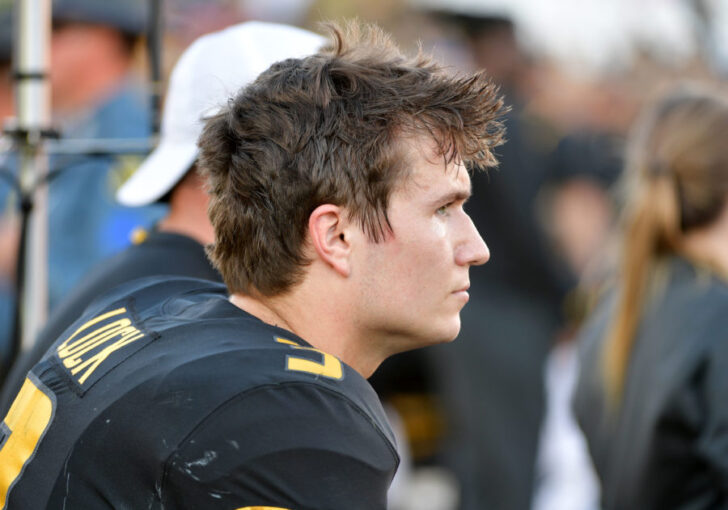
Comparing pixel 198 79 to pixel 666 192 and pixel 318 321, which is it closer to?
pixel 318 321

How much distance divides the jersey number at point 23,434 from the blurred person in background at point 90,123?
1287 mm

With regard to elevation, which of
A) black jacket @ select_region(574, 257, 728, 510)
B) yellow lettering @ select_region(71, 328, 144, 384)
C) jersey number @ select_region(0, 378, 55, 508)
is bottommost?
black jacket @ select_region(574, 257, 728, 510)

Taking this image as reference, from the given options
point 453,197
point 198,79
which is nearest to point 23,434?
point 453,197

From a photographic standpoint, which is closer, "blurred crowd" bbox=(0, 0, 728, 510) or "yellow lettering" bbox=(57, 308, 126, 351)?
"yellow lettering" bbox=(57, 308, 126, 351)

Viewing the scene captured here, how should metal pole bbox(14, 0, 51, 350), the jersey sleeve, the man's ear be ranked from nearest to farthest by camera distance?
the jersey sleeve → the man's ear → metal pole bbox(14, 0, 51, 350)

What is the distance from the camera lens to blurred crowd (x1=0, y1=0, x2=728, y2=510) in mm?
3818

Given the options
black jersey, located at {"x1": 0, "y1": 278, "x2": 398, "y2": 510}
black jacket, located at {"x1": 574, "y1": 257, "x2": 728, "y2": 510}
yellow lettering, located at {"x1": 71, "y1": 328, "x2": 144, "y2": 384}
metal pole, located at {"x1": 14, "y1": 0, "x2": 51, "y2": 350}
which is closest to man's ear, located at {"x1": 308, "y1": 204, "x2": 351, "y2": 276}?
black jersey, located at {"x1": 0, "y1": 278, "x2": 398, "y2": 510}

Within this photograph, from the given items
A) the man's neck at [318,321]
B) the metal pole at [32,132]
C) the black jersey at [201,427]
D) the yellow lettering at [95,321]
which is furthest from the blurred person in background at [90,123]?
the black jersey at [201,427]

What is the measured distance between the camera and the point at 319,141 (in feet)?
5.81

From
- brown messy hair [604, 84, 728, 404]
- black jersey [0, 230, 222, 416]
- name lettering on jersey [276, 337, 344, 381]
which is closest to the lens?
name lettering on jersey [276, 337, 344, 381]

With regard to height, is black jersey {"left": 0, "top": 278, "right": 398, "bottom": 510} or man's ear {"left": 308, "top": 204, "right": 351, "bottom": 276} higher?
man's ear {"left": 308, "top": 204, "right": 351, "bottom": 276}

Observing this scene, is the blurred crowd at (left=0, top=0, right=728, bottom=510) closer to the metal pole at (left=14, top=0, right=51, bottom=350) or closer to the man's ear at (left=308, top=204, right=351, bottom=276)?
the metal pole at (left=14, top=0, right=51, bottom=350)

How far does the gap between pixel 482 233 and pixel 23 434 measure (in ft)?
12.9

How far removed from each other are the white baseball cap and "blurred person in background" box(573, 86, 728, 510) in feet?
4.01
